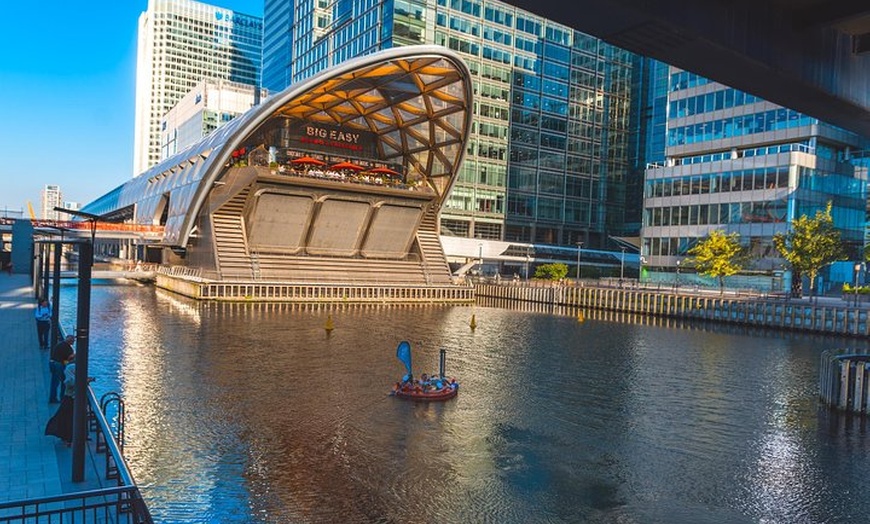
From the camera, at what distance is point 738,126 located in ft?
261

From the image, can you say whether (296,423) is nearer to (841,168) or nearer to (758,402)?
(758,402)

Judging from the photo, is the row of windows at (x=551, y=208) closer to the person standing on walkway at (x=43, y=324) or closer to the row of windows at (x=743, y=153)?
the row of windows at (x=743, y=153)

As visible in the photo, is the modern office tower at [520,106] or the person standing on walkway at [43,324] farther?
the modern office tower at [520,106]

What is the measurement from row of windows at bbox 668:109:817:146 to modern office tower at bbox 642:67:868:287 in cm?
11

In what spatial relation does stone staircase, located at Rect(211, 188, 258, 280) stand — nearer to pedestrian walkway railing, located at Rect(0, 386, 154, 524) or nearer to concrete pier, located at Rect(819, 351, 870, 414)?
pedestrian walkway railing, located at Rect(0, 386, 154, 524)

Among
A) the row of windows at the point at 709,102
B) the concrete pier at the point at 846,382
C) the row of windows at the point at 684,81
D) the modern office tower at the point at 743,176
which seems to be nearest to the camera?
the concrete pier at the point at 846,382

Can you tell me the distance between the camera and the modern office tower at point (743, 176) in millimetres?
72688

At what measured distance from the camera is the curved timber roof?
6138 centimetres

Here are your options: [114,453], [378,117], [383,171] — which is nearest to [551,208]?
[378,117]

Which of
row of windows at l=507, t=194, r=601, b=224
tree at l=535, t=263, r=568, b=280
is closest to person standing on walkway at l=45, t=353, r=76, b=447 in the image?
tree at l=535, t=263, r=568, b=280

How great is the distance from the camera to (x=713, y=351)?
3862 centimetres

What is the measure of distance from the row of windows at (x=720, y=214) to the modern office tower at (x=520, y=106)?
98.0 ft

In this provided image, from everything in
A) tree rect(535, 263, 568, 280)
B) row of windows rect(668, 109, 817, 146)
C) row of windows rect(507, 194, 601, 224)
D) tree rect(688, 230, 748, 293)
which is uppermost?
row of windows rect(668, 109, 817, 146)

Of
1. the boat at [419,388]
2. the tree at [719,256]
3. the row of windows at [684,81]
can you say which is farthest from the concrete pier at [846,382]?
the row of windows at [684,81]
